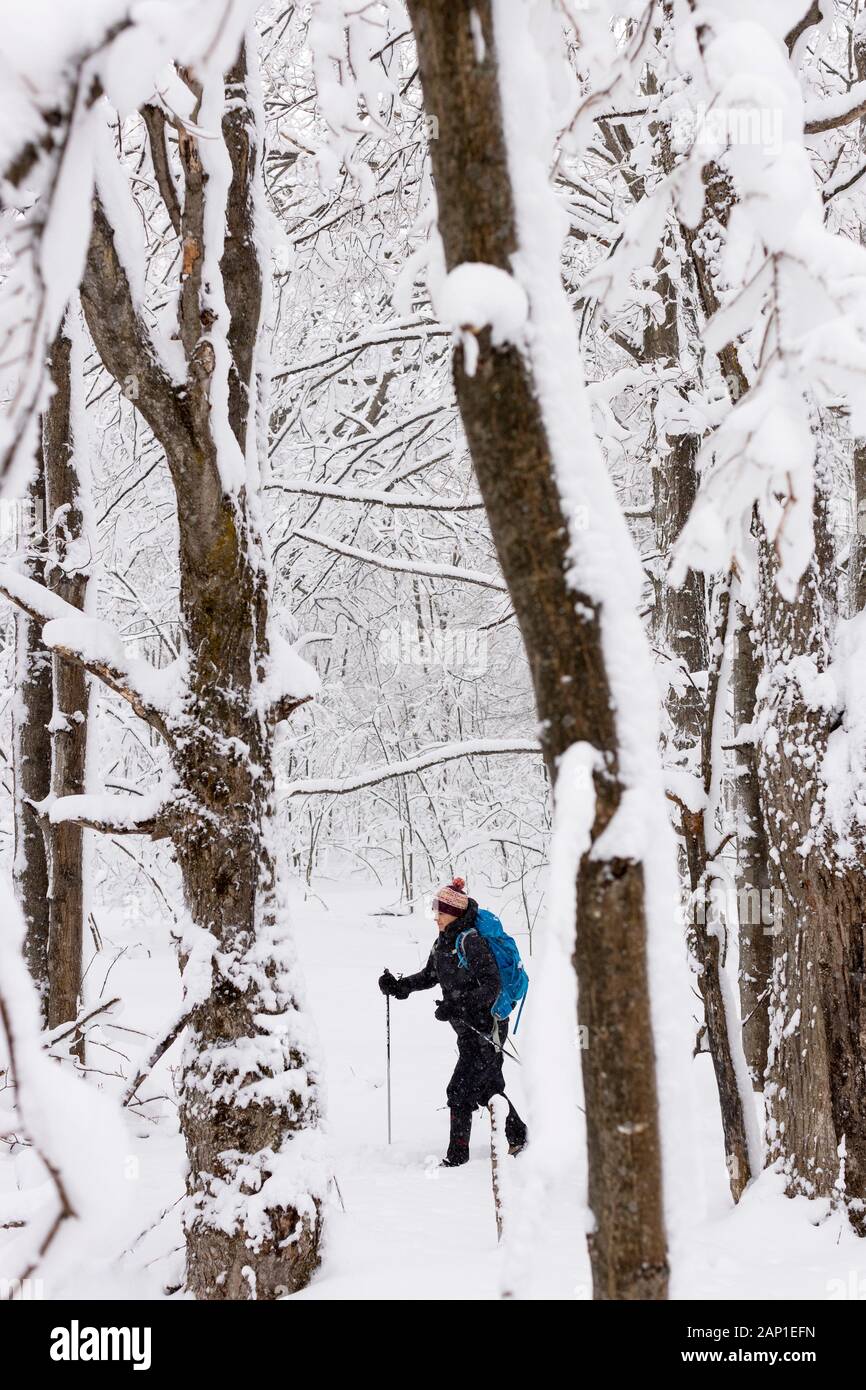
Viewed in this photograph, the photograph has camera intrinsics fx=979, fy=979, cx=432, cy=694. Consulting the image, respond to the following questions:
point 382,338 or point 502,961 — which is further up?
point 382,338

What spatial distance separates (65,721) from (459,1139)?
3248mm

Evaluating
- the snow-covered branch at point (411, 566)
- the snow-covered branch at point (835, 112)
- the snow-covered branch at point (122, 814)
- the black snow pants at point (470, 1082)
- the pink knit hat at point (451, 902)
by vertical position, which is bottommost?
the black snow pants at point (470, 1082)

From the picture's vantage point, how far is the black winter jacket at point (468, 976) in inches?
228

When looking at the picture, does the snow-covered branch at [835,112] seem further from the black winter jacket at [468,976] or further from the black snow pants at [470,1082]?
the black snow pants at [470,1082]

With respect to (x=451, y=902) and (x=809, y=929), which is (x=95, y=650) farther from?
(x=451, y=902)

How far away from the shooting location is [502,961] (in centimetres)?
589

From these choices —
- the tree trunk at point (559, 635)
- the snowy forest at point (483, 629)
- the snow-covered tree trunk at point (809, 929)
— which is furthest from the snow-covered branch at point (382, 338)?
the tree trunk at point (559, 635)

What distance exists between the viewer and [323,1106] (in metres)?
3.38

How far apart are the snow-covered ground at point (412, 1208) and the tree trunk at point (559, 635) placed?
7 centimetres

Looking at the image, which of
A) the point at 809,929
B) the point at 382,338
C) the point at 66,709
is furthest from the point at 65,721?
the point at 809,929

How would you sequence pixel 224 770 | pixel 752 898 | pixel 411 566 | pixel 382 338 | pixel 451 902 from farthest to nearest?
pixel 382 338 → pixel 451 902 → pixel 411 566 → pixel 752 898 → pixel 224 770

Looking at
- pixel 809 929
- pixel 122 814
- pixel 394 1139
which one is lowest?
pixel 394 1139

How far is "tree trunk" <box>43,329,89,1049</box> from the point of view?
17.4 feet
